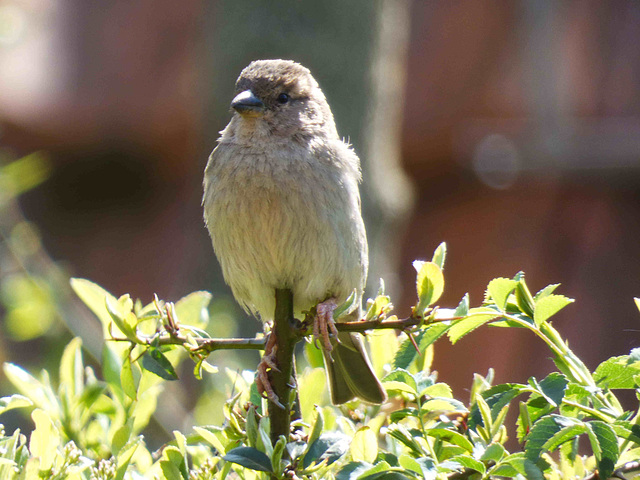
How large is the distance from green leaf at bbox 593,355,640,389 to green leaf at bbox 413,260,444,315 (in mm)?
249

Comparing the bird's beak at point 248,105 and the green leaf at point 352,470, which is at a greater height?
the bird's beak at point 248,105

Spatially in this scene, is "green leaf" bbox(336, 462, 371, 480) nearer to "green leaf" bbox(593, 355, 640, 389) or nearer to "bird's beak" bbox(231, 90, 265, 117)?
"green leaf" bbox(593, 355, 640, 389)

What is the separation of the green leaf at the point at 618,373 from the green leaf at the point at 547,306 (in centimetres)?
10

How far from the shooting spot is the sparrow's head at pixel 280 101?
2.40 meters

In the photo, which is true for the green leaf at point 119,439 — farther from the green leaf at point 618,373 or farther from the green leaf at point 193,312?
the green leaf at point 618,373

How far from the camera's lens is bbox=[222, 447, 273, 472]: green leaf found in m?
1.14

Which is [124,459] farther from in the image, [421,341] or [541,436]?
[541,436]

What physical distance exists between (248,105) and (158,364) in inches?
49.1

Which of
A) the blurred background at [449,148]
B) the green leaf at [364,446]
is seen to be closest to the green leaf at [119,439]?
the green leaf at [364,446]

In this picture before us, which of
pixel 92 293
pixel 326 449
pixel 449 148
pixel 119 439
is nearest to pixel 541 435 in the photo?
pixel 326 449

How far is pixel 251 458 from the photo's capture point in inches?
45.3

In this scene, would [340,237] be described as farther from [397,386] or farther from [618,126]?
[618,126]

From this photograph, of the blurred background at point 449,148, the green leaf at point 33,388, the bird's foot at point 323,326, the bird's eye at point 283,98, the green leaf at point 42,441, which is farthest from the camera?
the blurred background at point 449,148

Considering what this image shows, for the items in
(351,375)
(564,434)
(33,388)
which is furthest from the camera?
(351,375)
